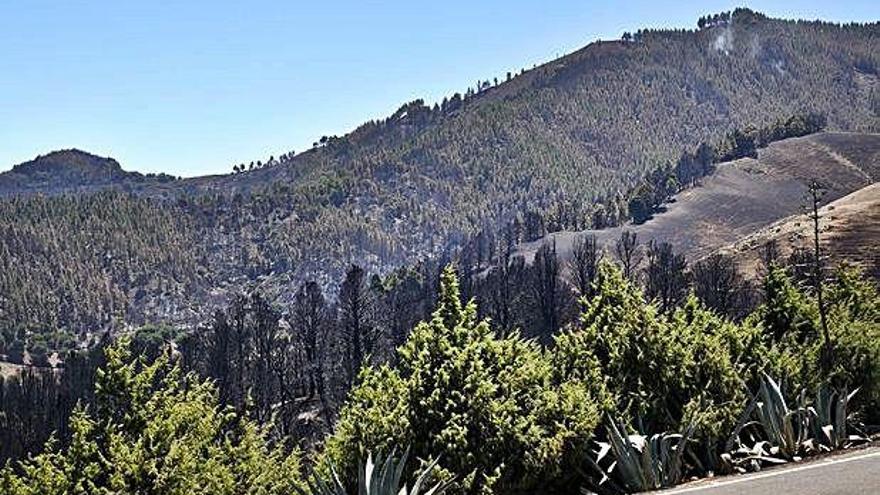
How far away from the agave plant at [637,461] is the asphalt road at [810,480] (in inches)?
15.5

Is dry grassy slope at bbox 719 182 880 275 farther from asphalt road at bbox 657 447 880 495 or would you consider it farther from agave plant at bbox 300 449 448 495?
agave plant at bbox 300 449 448 495

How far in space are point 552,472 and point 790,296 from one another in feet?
38.3

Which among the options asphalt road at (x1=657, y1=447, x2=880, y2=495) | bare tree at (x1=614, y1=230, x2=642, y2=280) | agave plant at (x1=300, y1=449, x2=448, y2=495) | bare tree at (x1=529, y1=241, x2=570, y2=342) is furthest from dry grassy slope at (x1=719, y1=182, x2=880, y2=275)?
agave plant at (x1=300, y1=449, x2=448, y2=495)


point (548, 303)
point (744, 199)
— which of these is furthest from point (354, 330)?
point (744, 199)

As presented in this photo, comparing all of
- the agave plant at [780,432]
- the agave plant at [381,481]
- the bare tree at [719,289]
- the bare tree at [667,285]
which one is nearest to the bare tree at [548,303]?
the bare tree at [667,285]

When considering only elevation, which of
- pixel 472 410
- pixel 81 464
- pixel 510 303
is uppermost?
pixel 472 410

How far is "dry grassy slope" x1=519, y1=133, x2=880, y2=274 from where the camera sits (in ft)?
543

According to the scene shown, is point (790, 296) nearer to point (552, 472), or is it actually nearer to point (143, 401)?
point (552, 472)

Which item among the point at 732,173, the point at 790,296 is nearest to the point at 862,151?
the point at 732,173

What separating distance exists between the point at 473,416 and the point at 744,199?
18257 centimetres

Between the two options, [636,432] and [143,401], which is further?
[143,401]

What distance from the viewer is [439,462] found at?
10258 millimetres

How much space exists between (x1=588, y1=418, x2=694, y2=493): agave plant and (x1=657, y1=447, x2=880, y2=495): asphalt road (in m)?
0.39

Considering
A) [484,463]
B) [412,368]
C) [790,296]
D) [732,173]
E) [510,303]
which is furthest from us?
[732,173]
